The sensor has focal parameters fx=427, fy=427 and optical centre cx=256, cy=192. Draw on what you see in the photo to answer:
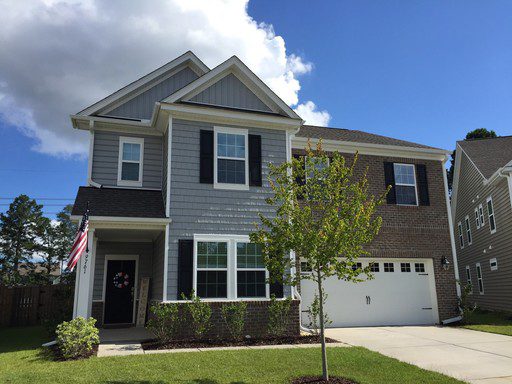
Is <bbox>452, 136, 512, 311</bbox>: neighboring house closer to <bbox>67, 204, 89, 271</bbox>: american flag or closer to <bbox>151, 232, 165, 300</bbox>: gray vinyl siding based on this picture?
<bbox>151, 232, 165, 300</bbox>: gray vinyl siding

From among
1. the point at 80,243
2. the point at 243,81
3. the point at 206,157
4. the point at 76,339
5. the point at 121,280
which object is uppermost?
the point at 243,81

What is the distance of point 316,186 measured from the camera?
7.19 meters

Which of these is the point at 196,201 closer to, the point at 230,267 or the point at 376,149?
the point at 230,267

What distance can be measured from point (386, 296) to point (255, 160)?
270 inches

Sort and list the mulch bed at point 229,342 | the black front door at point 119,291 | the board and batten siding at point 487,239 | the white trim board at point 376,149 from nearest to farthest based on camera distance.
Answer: the mulch bed at point 229,342 → the black front door at point 119,291 → the white trim board at point 376,149 → the board and batten siding at point 487,239

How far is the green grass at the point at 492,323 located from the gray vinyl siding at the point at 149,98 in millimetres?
12453

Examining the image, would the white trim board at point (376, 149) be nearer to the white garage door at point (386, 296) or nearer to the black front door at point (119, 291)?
the white garage door at point (386, 296)

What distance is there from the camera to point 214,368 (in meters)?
7.42

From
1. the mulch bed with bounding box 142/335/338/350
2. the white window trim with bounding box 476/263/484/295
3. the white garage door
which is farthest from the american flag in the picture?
the white window trim with bounding box 476/263/484/295

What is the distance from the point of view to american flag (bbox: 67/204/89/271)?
9599 millimetres

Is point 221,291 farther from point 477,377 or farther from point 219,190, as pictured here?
point 477,377

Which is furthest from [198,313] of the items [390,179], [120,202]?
[390,179]

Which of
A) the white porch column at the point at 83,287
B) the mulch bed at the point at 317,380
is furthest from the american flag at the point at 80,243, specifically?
the mulch bed at the point at 317,380

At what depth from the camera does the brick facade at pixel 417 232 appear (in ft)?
48.8
